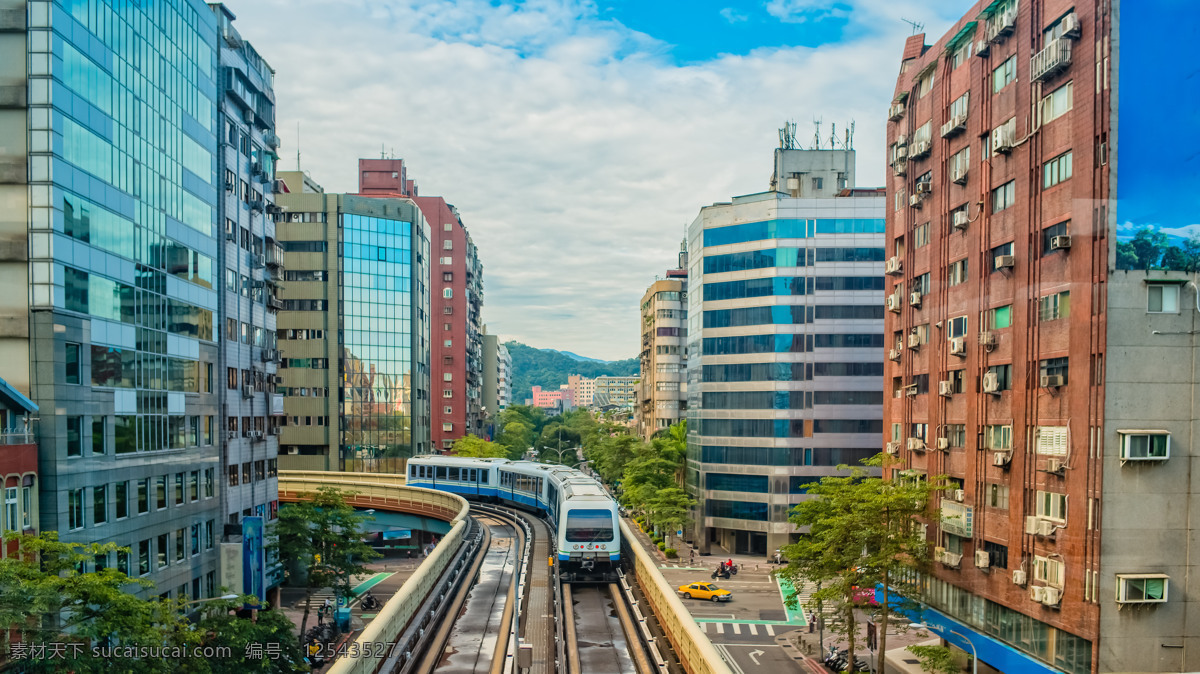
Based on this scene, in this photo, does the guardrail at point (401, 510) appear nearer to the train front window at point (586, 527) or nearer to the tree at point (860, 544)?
the train front window at point (586, 527)

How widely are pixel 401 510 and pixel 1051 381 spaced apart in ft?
164

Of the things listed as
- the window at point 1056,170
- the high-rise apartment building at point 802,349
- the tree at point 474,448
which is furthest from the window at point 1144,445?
the tree at point 474,448

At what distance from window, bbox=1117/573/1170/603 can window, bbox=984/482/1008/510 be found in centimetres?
500

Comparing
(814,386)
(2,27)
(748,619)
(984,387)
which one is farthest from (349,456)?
(984,387)

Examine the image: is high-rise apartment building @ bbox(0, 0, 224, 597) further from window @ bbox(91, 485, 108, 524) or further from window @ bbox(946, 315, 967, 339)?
window @ bbox(946, 315, 967, 339)

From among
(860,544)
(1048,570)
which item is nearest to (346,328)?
(860,544)

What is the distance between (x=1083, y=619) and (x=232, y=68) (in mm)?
42347

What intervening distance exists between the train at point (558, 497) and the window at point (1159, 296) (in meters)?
25.2

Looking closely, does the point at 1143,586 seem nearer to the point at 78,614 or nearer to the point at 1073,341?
the point at 1073,341

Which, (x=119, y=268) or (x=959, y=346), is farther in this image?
(x=959, y=346)

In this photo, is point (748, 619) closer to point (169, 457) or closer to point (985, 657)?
point (985, 657)

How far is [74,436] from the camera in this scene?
28094mm

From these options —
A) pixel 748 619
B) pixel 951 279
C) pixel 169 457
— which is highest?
pixel 951 279

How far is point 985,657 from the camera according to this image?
3014 centimetres
